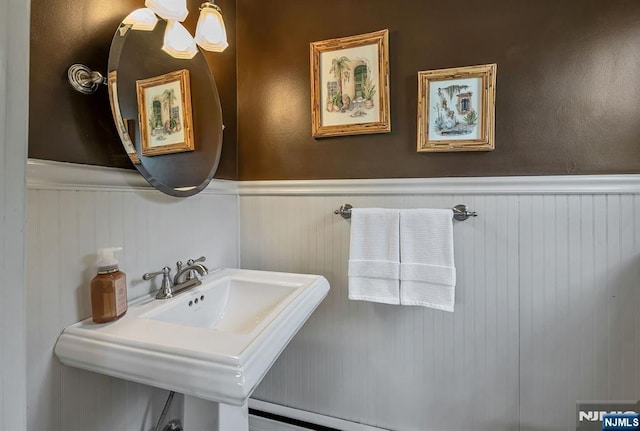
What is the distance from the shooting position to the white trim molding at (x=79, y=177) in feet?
2.29

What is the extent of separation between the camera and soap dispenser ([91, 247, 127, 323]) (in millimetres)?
747

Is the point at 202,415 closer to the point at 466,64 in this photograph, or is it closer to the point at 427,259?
the point at 427,259

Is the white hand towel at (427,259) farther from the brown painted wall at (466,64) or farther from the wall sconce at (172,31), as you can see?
the wall sconce at (172,31)

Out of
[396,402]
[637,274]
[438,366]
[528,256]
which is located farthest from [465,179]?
[396,402]

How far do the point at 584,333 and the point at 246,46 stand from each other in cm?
188

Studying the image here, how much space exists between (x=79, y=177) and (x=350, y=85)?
3.41 ft

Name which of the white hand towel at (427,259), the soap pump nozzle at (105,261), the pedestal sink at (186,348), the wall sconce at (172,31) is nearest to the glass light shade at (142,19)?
the wall sconce at (172,31)

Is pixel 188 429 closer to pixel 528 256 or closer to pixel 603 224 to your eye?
pixel 528 256

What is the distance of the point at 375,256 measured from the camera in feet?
4.06

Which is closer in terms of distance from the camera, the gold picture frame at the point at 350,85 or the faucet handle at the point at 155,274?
the faucet handle at the point at 155,274

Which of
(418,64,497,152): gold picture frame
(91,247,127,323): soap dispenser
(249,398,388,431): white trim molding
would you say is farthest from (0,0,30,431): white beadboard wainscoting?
(249,398,388,431): white trim molding

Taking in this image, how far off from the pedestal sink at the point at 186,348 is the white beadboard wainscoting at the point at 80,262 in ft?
0.17

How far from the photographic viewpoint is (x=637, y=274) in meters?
→ 1.07

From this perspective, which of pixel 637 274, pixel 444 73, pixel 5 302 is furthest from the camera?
pixel 444 73
